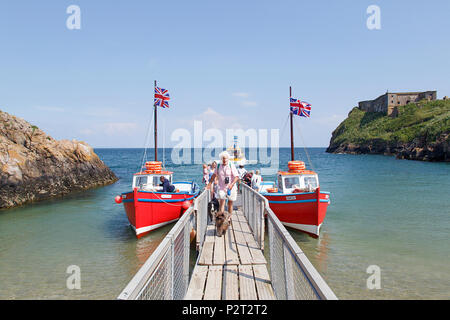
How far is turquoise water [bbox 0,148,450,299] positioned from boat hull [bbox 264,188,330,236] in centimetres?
69

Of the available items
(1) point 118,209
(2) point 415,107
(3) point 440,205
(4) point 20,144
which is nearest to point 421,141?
(2) point 415,107

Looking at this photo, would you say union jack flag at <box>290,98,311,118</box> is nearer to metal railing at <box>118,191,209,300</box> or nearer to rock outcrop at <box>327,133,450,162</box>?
metal railing at <box>118,191,209,300</box>

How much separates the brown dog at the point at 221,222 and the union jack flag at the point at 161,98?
12.8m

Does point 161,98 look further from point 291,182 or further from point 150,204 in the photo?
point 291,182

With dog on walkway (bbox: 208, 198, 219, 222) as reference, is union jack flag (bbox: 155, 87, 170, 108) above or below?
above

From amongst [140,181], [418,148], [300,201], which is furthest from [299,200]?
[418,148]

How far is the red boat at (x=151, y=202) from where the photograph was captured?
14234 mm

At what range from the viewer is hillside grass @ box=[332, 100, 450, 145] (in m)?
77.1

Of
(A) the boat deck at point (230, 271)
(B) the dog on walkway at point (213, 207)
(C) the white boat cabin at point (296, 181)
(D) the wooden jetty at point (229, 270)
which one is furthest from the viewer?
(C) the white boat cabin at point (296, 181)

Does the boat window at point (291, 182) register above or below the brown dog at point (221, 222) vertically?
above

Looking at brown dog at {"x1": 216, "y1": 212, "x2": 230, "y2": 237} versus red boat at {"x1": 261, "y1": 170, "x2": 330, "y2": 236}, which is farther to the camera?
red boat at {"x1": 261, "y1": 170, "x2": 330, "y2": 236}

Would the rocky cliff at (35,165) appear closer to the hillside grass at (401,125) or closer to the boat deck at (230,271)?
the boat deck at (230,271)

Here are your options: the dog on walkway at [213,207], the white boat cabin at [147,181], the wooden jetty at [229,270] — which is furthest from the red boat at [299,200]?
the white boat cabin at [147,181]

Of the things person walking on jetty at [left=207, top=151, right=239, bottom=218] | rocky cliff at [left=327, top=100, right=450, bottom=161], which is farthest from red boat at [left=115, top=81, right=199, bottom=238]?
rocky cliff at [left=327, top=100, right=450, bottom=161]
